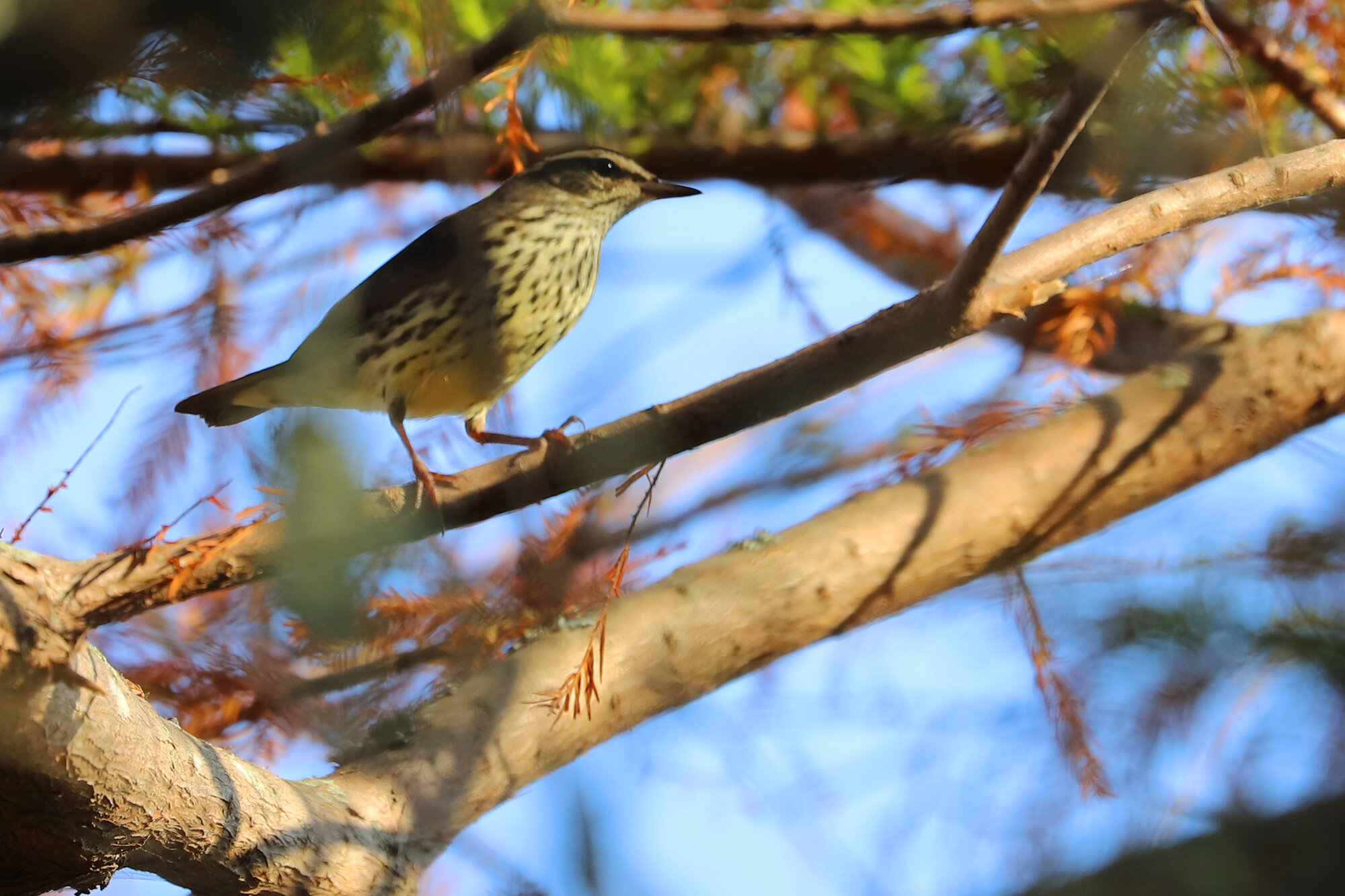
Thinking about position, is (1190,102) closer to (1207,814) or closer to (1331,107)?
(1331,107)

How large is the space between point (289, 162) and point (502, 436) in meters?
1.49

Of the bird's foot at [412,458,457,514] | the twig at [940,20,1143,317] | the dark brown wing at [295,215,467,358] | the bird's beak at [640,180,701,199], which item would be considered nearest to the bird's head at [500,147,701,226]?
the bird's beak at [640,180,701,199]

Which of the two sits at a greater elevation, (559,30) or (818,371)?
(559,30)

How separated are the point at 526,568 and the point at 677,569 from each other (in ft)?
1.29

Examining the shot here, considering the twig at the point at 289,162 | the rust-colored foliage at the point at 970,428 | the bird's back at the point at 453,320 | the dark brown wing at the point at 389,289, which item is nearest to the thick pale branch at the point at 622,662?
the rust-colored foliage at the point at 970,428

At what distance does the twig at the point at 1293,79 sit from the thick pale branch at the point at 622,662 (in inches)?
27.4

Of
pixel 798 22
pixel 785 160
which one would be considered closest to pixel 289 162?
pixel 798 22

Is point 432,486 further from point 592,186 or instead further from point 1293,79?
point 1293,79

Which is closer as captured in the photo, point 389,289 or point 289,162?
point 289,162

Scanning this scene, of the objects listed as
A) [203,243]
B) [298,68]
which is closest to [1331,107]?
[298,68]

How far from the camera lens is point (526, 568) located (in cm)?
265

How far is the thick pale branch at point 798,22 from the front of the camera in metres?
1.62

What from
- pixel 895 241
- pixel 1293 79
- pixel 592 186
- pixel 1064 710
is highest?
pixel 592 186

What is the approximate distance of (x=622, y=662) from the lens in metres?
2.52
